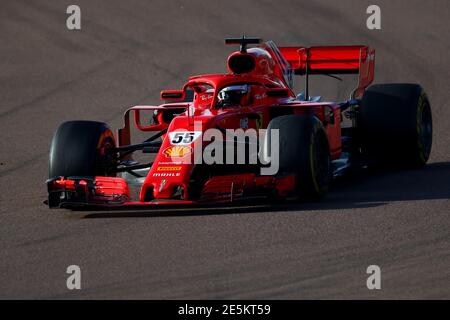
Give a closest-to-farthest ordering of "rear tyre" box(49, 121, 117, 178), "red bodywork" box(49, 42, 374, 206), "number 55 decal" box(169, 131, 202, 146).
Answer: "red bodywork" box(49, 42, 374, 206) → "number 55 decal" box(169, 131, 202, 146) → "rear tyre" box(49, 121, 117, 178)

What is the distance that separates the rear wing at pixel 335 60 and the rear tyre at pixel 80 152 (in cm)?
374

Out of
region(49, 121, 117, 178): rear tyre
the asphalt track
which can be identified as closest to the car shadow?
the asphalt track

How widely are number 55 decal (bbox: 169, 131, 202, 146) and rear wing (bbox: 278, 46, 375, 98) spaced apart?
12.0 feet

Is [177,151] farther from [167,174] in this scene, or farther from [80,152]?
[80,152]

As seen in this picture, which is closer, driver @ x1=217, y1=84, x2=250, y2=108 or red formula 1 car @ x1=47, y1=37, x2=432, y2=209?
red formula 1 car @ x1=47, y1=37, x2=432, y2=209

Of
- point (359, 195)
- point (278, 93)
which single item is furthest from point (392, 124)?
point (359, 195)

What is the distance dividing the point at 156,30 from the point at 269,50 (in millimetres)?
9483

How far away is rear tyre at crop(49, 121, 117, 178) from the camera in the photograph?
39.9 ft

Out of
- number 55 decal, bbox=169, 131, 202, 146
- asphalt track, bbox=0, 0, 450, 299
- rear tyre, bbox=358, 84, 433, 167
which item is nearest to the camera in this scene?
asphalt track, bbox=0, 0, 450, 299

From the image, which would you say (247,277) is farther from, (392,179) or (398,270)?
(392,179)

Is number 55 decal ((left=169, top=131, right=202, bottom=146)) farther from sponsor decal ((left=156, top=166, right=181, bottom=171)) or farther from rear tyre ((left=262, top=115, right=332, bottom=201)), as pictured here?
rear tyre ((left=262, top=115, right=332, bottom=201))

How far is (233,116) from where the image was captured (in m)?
12.6

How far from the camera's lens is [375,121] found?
13.9 m

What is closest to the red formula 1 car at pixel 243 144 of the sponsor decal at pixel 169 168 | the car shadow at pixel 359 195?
the sponsor decal at pixel 169 168
